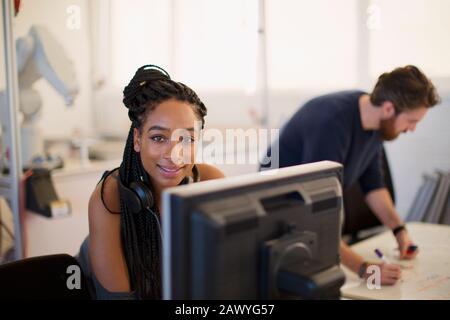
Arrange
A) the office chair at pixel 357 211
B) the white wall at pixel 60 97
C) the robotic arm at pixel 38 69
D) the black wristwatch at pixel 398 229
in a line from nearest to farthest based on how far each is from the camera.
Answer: the black wristwatch at pixel 398 229 < the robotic arm at pixel 38 69 < the office chair at pixel 357 211 < the white wall at pixel 60 97

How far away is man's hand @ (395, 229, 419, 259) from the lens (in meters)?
1.68

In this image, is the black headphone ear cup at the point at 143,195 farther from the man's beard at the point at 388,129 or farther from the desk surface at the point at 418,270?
the man's beard at the point at 388,129

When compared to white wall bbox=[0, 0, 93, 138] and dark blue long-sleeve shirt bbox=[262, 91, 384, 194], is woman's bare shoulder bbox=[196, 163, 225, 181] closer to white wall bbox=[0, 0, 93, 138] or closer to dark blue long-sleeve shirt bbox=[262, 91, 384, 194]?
dark blue long-sleeve shirt bbox=[262, 91, 384, 194]

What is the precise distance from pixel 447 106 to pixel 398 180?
0.73 metres

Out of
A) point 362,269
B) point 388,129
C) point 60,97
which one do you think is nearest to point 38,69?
point 60,97

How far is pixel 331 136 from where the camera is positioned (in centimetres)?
163

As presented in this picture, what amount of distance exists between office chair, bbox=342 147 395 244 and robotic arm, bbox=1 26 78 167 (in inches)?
53.4

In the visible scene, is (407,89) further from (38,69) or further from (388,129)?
(38,69)

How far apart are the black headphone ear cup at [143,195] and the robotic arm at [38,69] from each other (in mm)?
1209

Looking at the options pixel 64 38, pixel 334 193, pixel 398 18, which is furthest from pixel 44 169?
pixel 398 18

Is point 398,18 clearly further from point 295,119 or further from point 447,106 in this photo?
point 295,119

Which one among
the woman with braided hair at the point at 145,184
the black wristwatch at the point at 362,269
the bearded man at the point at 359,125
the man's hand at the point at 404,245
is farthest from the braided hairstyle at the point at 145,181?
the man's hand at the point at 404,245

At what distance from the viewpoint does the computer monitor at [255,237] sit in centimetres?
57

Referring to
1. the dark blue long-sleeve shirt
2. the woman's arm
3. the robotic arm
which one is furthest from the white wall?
the woman's arm
